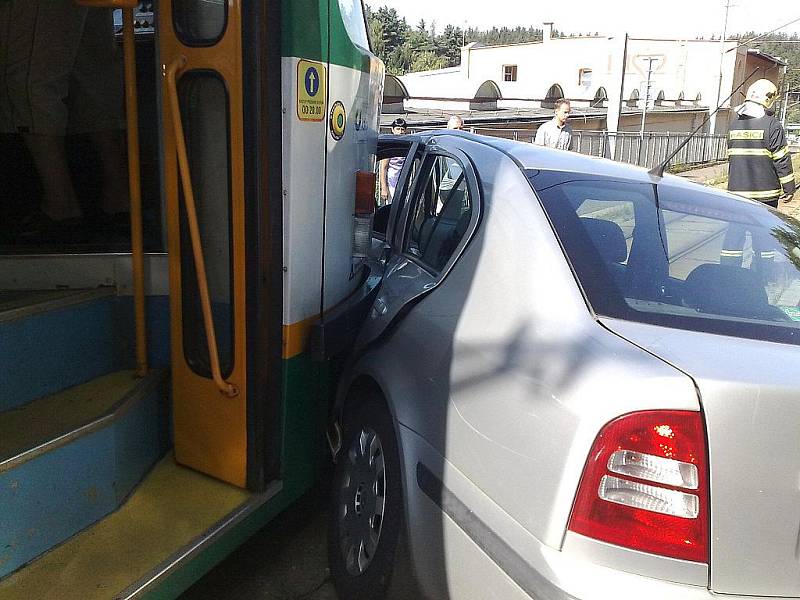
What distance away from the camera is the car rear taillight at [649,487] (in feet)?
5.02

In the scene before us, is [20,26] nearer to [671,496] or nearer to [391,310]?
[391,310]

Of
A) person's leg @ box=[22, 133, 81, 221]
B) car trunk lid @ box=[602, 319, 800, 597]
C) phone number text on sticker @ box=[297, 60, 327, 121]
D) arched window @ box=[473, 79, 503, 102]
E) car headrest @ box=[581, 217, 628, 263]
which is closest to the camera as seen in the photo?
car trunk lid @ box=[602, 319, 800, 597]

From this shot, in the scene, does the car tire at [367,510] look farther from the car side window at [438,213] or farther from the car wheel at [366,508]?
the car side window at [438,213]

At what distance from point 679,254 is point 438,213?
1054 millimetres

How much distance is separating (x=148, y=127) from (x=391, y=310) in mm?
1374

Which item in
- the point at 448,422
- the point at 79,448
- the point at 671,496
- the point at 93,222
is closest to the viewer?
the point at 671,496

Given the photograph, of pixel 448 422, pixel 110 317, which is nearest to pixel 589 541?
pixel 448 422

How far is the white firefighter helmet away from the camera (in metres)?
6.41

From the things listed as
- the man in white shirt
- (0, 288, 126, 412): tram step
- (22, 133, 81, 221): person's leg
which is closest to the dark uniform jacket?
the man in white shirt

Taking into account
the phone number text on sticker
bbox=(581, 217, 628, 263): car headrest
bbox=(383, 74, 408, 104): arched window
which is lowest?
bbox=(581, 217, 628, 263): car headrest

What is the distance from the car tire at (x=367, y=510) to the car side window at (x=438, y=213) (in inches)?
24.8

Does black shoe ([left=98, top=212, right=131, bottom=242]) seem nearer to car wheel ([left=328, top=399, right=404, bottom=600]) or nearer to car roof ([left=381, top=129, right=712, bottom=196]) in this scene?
car wheel ([left=328, top=399, right=404, bottom=600])

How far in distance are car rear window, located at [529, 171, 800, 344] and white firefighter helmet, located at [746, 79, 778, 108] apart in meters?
4.15

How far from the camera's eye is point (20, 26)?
3410 mm
